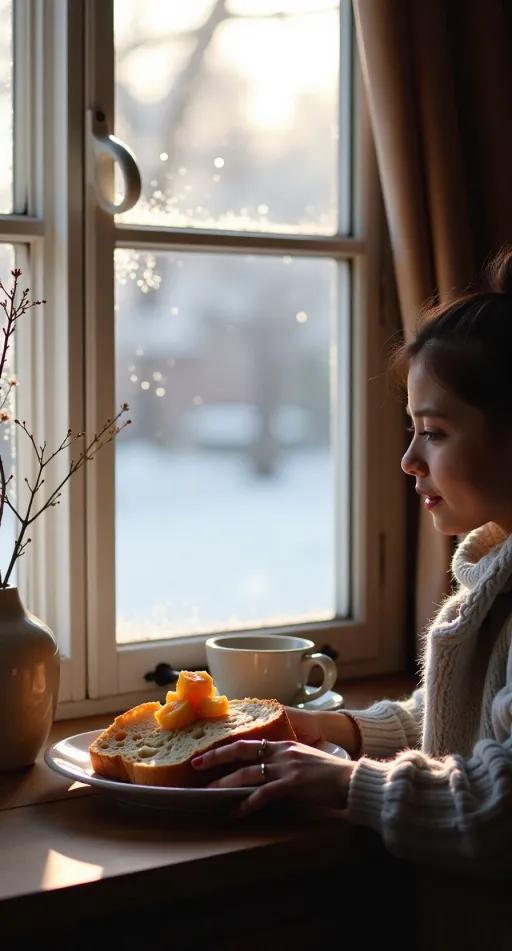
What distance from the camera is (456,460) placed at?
140 cm

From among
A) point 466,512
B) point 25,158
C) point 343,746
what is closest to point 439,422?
point 466,512

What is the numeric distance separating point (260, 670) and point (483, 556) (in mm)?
310

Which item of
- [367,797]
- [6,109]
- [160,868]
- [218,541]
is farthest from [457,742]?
[6,109]

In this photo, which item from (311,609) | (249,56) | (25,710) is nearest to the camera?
(25,710)

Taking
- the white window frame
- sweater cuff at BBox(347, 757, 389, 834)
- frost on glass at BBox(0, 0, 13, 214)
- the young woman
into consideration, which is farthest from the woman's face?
frost on glass at BBox(0, 0, 13, 214)

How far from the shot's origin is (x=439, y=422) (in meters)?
1.41

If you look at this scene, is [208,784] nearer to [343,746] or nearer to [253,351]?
[343,746]

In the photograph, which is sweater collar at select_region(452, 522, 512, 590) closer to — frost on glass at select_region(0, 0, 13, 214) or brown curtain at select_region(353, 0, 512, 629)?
brown curtain at select_region(353, 0, 512, 629)

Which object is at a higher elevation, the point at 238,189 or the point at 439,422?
the point at 238,189

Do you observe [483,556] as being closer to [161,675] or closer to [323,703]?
[323,703]

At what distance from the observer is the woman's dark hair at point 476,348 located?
138 centimetres

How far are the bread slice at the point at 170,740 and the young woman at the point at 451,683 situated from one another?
1.2 inches

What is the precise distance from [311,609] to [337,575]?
7 centimetres

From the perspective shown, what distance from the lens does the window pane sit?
162cm
